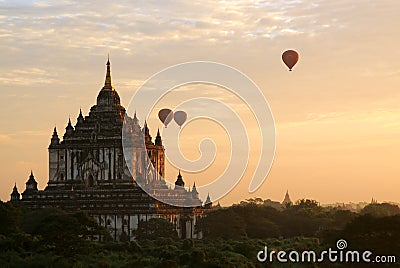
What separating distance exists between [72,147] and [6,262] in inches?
2169

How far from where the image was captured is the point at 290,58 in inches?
2682

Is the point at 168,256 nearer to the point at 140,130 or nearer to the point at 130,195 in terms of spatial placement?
the point at 130,195

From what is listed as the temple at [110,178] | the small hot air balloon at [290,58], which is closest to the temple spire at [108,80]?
the temple at [110,178]

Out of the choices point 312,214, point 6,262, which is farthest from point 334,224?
point 6,262

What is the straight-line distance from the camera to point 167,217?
96.3m

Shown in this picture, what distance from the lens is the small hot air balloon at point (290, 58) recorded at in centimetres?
6794

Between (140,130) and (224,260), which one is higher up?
(140,130)

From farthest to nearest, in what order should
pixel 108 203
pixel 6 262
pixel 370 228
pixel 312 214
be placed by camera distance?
pixel 312 214
pixel 108 203
pixel 370 228
pixel 6 262

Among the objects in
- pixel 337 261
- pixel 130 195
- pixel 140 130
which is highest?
pixel 140 130
